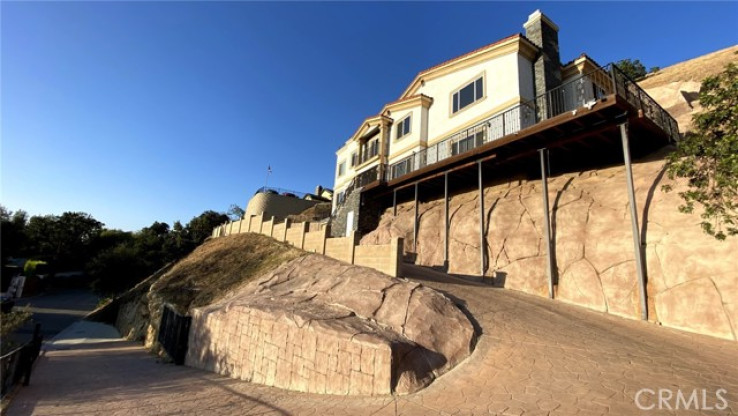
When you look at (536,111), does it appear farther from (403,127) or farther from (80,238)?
(80,238)

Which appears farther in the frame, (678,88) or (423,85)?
(423,85)

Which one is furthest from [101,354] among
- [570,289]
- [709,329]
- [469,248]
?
[709,329]

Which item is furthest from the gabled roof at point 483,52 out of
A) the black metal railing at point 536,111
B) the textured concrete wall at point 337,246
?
the textured concrete wall at point 337,246

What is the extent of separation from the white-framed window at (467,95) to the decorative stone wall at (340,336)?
14.0 metres

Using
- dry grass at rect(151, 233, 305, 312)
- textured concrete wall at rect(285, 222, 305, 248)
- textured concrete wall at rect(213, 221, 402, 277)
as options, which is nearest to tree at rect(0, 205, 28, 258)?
dry grass at rect(151, 233, 305, 312)

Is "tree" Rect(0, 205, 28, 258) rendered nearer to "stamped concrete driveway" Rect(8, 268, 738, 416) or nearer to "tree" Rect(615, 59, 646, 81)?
"stamped concrete driveway" Rect(8, 268, 738, 416)

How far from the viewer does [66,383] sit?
8734 millimetres

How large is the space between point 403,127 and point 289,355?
806 inches

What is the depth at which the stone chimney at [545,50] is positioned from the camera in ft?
58.4

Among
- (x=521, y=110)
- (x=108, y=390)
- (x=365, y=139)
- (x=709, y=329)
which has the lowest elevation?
(x=108, y=390)

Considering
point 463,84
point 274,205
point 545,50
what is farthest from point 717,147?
point 274,205

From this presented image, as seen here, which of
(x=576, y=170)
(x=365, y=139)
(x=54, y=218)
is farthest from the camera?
(x=54, y=218)

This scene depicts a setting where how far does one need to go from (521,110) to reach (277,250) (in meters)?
14.7

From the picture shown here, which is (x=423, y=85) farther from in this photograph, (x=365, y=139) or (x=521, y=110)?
(x=521, y=110)
